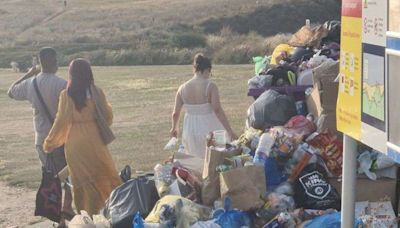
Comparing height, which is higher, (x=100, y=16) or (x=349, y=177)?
(x=349, y=177)

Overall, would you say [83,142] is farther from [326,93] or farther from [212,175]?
[326,93]

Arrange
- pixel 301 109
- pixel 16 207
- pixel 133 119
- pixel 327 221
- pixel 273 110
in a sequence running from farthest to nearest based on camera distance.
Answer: pixel 133 119 → pixel 16 207 → pixel 301 109 → pixel 273 110 → pixel 327 221

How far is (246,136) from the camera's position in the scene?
24.1 feet

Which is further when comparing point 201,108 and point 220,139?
point 201,108

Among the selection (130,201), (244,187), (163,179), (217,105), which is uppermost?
(217,105)

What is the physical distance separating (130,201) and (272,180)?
1.31 m

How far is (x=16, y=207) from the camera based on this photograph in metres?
9.30


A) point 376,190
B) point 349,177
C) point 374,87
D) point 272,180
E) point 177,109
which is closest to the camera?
point 374,87

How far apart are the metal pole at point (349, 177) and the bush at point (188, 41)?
45.8 meters

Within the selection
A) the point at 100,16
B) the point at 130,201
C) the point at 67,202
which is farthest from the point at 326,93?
the point at 100,16

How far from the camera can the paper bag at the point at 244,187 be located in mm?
6062

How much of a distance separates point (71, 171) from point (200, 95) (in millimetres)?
1819

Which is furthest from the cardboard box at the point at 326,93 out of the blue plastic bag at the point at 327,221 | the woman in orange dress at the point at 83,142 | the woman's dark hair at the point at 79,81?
the woman's dark hair at the point at 79,81

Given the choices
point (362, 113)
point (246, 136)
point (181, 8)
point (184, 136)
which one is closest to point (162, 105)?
point (184, 136)
